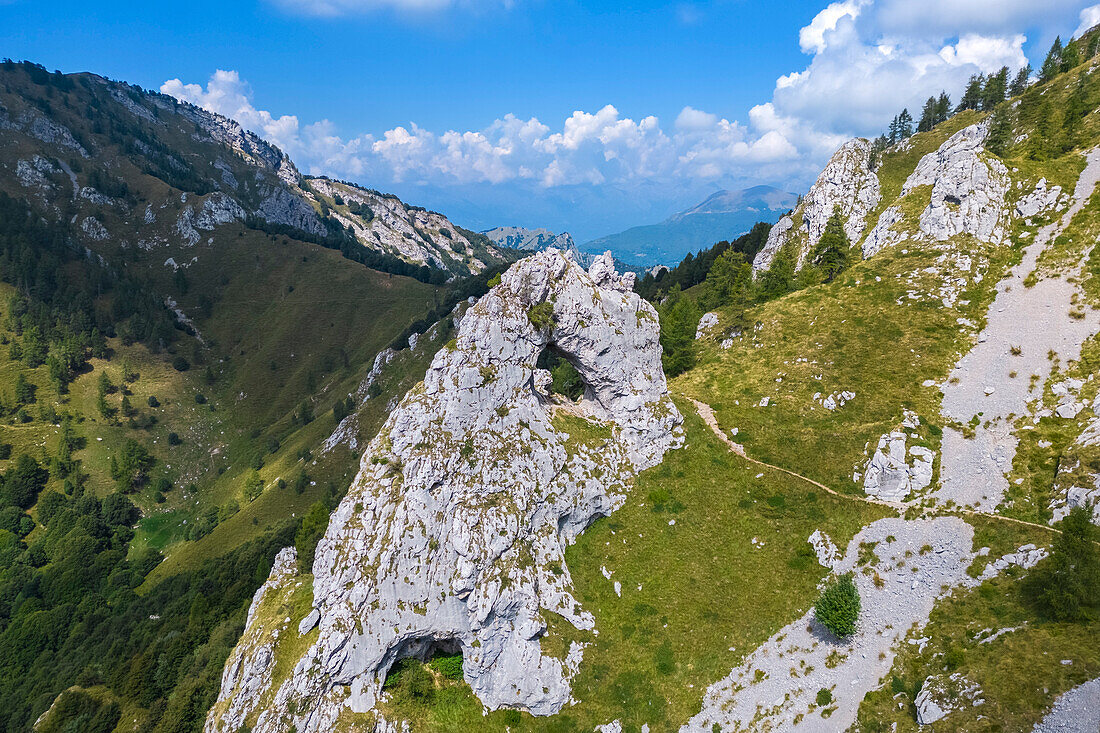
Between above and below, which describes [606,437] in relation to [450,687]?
above

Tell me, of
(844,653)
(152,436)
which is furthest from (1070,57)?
(152,436)

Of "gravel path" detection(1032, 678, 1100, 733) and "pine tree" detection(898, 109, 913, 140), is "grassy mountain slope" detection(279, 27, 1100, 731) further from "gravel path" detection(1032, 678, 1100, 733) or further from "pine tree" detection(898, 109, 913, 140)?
"pine tree" detection(898, 109, 913, 140)

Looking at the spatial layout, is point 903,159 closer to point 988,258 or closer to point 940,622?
point 988,258

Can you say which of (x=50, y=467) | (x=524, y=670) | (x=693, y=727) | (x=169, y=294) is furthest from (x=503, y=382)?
(x=169, y=294)

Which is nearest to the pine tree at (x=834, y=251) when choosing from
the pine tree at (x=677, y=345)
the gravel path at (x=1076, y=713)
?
the pine tree at (x=677, y=345)

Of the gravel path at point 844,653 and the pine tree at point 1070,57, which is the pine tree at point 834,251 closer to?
the gravel path at point 844,653

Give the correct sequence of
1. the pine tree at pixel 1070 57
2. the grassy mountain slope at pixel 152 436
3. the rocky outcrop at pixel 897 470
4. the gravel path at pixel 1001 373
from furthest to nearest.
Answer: the pine tree at pixel 1070 57 → the grassy mountain slope at pixel 152 436 → the rocky outcrop at pixel 897 470 → the gravel path at pixel 1001 373
